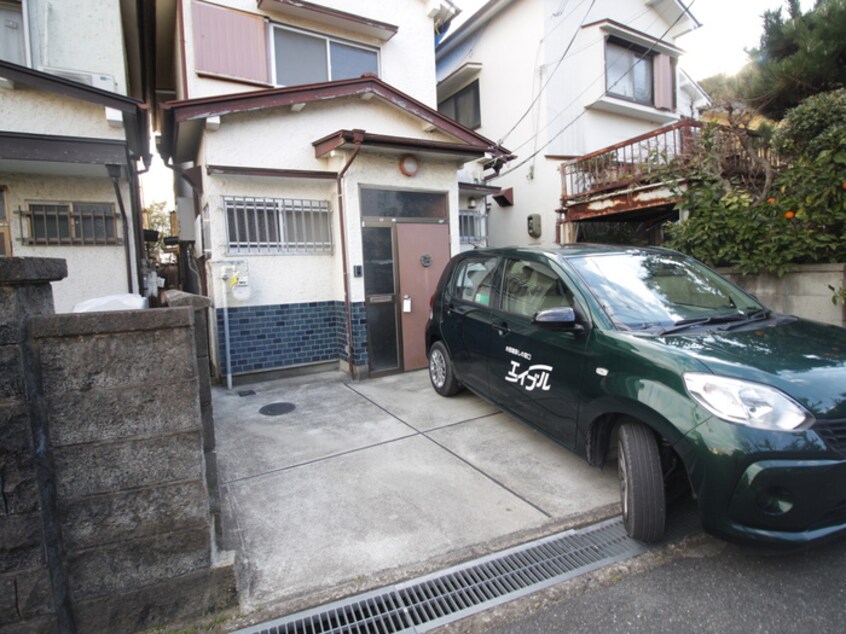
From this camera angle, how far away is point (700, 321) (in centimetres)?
279

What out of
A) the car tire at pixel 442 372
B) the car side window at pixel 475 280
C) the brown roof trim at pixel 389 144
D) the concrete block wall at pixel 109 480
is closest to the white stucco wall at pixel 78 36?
the brown roof trim at pixel 389 144

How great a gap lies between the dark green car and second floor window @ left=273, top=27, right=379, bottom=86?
5.09 m

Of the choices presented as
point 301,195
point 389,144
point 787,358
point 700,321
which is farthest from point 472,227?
point 787,358

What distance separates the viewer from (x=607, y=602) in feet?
6.92

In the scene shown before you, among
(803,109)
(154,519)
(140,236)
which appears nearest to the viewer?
(154,519)

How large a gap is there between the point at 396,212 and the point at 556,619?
5119 mm

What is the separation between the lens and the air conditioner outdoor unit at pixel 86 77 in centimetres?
557

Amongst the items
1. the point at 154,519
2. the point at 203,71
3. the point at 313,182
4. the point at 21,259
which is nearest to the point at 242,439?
the point at 154,519

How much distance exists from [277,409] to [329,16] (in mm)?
5877

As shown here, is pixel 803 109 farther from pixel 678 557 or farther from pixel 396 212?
pixel 678 557

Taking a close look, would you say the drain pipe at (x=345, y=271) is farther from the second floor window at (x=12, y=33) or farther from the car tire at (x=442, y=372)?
the second floor window at (x=12, y=33)

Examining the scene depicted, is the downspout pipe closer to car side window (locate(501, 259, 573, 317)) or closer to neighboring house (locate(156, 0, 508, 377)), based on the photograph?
neighboring house (locate(156, 0, 508, 377))

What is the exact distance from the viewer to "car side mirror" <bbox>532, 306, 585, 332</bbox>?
9.29ft

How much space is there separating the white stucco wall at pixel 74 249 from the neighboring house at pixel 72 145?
1 cm
